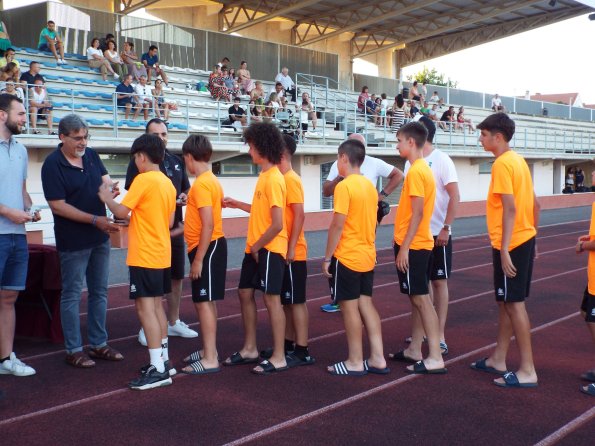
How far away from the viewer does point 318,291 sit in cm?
928

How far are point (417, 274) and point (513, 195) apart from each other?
96cm

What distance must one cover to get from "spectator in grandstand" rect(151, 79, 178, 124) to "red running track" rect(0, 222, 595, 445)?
A: 1061 cm

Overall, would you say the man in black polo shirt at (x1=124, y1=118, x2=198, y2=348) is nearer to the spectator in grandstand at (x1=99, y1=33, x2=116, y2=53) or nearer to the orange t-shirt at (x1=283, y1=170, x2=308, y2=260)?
the orange t-shirt at (x1=283, y1=170, x2=308, y2=260)

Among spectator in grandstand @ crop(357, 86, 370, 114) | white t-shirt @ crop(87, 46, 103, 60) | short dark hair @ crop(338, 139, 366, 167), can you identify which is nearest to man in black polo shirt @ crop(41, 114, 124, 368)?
short dark hair @ crop(338, 139, 366, 167)

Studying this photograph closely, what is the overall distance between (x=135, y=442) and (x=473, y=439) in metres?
1.97

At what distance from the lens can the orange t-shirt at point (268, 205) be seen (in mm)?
5137

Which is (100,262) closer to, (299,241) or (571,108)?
(299,241)

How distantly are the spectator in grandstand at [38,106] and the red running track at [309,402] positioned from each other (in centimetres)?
820

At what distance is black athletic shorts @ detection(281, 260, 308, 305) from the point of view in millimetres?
5512

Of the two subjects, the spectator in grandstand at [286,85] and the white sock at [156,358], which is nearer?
the white sock at [156,358]

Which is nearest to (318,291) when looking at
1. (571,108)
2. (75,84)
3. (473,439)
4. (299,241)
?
(299,241)

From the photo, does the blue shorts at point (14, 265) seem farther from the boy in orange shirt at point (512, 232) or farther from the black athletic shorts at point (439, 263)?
the boy in orange shirt at point (512, 232)

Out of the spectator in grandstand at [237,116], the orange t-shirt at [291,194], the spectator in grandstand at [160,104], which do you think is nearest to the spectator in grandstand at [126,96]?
the spectator in grandstand at [160,104]

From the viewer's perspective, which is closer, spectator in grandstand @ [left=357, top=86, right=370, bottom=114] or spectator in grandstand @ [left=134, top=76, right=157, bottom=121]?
spectator in grandstand @ [left=134, top=76, right=157, bottom=121]
